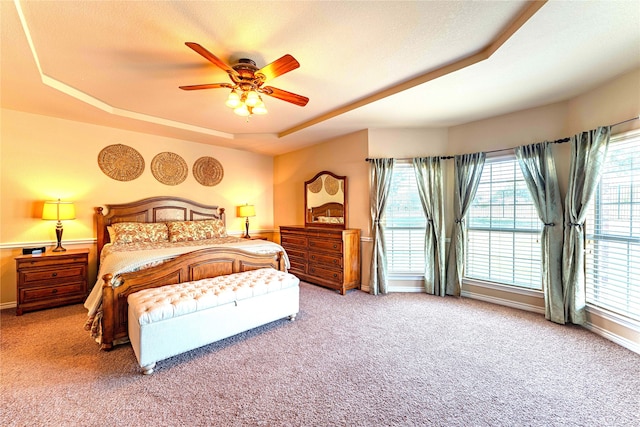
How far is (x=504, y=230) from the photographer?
3.59m

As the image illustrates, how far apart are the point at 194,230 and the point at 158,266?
1.77 m

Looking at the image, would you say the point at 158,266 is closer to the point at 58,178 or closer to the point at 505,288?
the point at 58,178

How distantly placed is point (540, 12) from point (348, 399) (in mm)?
2953

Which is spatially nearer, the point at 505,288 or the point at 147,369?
the point at 147,369

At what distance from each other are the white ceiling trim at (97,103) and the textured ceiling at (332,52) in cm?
2

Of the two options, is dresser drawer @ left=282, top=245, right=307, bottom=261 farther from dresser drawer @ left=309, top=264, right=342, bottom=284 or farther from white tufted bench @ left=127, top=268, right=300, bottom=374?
white tufted bench @ left=127, top=268, right=300, bottom=374

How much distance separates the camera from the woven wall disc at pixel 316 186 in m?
4.96

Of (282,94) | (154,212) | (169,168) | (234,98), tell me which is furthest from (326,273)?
(169,168)

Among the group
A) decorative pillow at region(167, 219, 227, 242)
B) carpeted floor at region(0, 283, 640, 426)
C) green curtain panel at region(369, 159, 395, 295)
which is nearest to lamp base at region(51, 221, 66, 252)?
carpeted floor at region(0, 283, 640, 426)

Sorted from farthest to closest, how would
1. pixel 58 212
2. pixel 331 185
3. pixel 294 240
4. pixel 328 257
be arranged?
pixel 294 240 → pixel 331 185 → pixel 328 257 → pixel 58 212

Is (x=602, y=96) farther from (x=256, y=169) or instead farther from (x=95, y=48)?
(x=256, y=169)

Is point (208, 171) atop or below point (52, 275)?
atop

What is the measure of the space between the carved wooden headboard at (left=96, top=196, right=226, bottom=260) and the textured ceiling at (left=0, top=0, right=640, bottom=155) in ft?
4.79

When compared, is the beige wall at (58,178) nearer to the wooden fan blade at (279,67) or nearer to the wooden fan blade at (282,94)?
the wooden fan blade at (282,94)
